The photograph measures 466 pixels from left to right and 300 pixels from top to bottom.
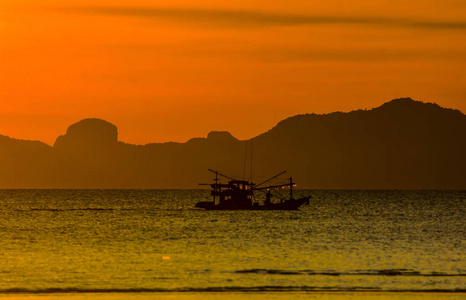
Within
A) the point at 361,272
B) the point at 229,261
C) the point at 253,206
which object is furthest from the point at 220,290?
the point at 253,206

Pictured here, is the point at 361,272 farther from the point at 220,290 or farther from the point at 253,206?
the point at 253,206

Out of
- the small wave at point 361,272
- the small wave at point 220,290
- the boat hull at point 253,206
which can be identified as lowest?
the small wave at point 220,290

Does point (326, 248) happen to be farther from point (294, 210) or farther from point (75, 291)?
point (294, 210)

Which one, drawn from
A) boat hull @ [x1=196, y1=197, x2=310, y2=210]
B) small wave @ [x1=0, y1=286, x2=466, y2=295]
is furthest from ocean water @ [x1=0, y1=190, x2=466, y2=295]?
boat hull @ [x1=196, y1=197, x2=310, y2=210]

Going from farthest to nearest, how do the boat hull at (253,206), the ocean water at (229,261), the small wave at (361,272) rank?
the boat hull at (253,206), the small wave at (361,272), the ocean water at (229,261)

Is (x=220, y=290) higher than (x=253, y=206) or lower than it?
lower

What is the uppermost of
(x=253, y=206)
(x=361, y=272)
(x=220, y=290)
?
(x=253, y=206)

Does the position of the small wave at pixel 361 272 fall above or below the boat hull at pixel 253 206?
below

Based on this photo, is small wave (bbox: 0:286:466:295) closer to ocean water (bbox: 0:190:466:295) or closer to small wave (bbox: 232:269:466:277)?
ocean water (bbox: 0:190:466:295)

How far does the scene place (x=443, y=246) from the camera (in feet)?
262

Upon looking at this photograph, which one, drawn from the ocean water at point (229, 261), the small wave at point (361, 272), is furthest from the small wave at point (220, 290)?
the small wave at point (361, 272)

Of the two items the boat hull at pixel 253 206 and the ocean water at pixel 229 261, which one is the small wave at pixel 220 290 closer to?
the ocean water at pixel 229 261

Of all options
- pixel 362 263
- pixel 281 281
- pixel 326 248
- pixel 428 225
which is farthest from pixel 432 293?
pixel 428 225

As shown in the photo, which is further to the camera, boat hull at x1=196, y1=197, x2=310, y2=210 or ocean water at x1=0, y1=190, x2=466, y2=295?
boat hull at x1=196, y1=197, x2=310, y2=210
